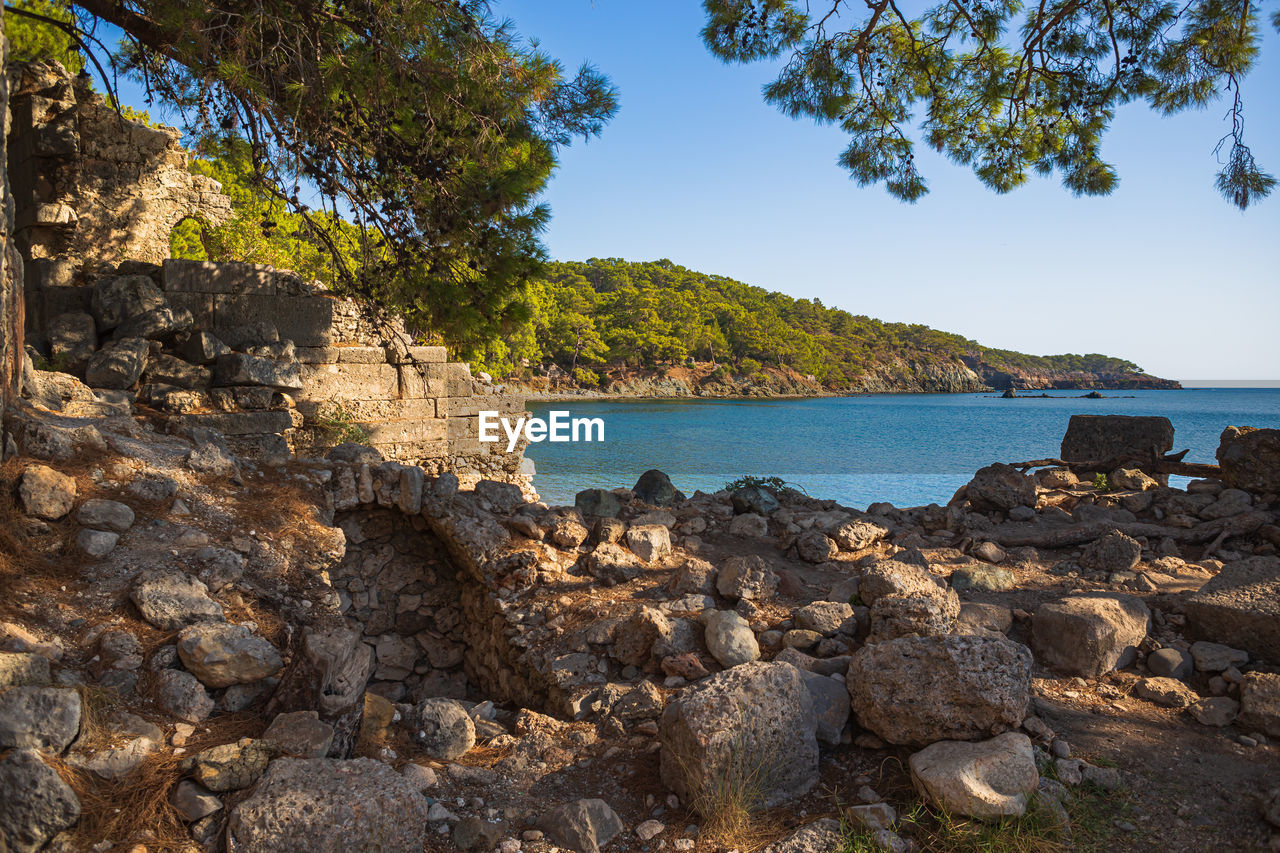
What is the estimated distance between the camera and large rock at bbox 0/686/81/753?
2.65 metres

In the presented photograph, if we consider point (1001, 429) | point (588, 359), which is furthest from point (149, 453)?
point (588, 359)

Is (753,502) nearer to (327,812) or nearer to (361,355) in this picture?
(327,812)

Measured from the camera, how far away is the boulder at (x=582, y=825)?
2.85m

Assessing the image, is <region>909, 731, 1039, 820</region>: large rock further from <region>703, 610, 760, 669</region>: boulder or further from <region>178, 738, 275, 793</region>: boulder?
<region>178, 738, 275, 793</region>: boulder

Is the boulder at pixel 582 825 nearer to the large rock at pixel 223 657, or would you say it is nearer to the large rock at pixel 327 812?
the large rock at pixel 327 812

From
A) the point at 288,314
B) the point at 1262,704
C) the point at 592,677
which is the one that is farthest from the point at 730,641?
the point at 288,314

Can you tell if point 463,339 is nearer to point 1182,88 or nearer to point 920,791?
point 920,791

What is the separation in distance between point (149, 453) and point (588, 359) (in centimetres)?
6702

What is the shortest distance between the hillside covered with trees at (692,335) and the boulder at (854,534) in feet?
127

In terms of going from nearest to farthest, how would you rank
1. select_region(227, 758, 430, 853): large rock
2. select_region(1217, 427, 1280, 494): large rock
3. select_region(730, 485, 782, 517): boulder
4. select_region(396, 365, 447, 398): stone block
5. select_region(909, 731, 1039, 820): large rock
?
select_region(227, 758, 430, 853): large rock, select_region(909, 731, 1039, 820): large rock, select_region(1217, 427, 1280, 494): large rock, select_region(730, 485, 782, 517): boulder, select_region(396, 365, 447, 398): stone block

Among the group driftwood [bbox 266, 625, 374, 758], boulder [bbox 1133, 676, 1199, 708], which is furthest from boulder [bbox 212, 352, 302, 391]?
boulder [bbox 1133, 676, 1199, 708]

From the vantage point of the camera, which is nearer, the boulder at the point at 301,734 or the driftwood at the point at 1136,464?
the boulder at the point at 301,734

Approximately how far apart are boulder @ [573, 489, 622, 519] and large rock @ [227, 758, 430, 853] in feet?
12.5

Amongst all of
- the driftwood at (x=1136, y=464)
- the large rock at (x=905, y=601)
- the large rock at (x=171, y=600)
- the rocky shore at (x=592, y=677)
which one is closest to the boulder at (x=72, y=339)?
the rocky shore at (x=592, y=677)
